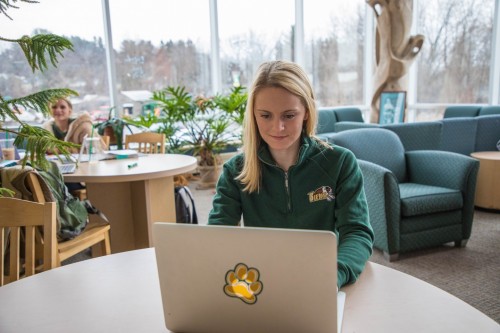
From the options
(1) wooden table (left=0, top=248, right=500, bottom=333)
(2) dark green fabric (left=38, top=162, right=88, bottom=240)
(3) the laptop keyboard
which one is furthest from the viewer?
(3) the laptop keyboard

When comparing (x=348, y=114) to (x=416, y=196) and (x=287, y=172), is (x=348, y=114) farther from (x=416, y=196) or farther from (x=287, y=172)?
(x=287, y=172)

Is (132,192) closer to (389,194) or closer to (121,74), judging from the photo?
(389,194)

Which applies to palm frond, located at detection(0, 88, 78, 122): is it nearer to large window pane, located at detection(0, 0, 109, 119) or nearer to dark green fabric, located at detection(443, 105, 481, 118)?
large window pane, located at detection(0, 0, 109, 119)

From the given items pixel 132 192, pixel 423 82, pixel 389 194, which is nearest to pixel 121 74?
pixel 132 192

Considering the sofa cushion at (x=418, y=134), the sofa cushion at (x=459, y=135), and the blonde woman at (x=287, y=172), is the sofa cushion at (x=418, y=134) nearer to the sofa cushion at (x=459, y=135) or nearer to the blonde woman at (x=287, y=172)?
the sofa cushion at (x=459, y=135)

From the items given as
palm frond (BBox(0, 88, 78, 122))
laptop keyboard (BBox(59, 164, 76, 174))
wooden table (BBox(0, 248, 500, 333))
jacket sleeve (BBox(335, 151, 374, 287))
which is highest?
palm frond (BBox(0, 88, 78, 122))

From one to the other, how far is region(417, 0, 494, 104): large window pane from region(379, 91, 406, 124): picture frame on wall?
1427 mm

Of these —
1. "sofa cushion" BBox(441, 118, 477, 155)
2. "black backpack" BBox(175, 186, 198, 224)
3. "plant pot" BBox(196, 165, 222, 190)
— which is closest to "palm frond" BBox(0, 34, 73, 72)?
"black backpack" BBox(175, 186, 198, 224)

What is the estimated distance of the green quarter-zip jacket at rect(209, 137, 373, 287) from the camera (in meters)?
1.27

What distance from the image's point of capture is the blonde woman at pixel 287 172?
1230mm

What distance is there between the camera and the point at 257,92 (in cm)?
127

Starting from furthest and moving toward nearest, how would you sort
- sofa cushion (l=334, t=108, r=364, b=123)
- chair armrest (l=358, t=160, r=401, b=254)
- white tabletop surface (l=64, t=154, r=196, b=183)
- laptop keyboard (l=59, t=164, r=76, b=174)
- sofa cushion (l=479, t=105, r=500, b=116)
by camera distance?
sofa cushion (l=334, t=108, r=364, b=123) < sofa cushion (l=479, t=105, r=500, b=116) < chair armrest (l=358, t=160, r=401, b=254) < laptop keyboard (l=59, t=164, r=76, b=174) < white tabletop surface (l=64, t=154, r=196, b=183)

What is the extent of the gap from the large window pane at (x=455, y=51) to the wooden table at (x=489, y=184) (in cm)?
287

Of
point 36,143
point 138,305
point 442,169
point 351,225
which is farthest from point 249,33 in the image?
point 138,305
